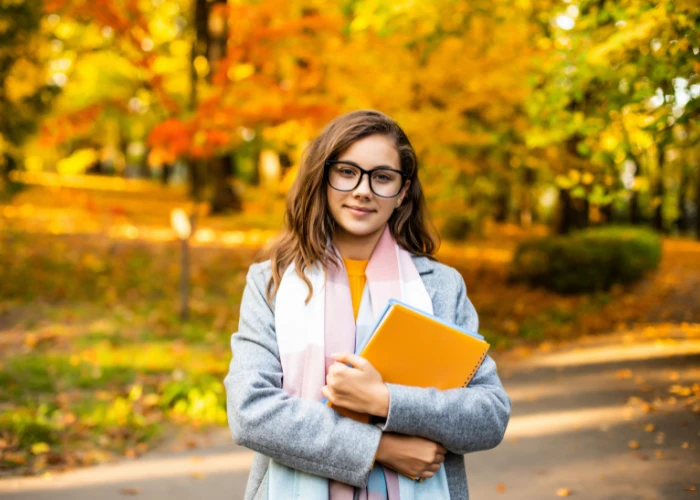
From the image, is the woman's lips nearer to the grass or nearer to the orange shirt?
the orange shirt

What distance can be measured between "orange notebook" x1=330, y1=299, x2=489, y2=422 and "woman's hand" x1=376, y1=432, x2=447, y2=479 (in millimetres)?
97

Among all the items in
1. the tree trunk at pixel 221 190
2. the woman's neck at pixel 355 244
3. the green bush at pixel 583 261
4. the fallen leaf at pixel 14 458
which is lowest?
the fallen leaf at pixel 14 458

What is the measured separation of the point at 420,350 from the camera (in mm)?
1863

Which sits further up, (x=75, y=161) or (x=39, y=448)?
(x=75, y=161)

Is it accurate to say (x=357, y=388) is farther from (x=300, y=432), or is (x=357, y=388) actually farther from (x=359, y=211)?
(x=359, y=211)

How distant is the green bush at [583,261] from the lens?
11859mm

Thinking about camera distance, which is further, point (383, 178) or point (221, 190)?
point (221, 190)

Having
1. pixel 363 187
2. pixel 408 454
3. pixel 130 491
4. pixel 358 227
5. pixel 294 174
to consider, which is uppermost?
pixel 294 174

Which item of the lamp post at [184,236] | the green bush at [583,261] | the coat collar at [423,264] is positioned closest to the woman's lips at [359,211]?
the coat collar at [423,264]

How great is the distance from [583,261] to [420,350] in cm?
1077

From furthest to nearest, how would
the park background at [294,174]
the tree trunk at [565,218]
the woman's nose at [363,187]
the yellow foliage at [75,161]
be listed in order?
the tree trunk at [565,218]
the yellow foliage at [75,161]
the park background at [294,174]
the woman's nose at [363,187]

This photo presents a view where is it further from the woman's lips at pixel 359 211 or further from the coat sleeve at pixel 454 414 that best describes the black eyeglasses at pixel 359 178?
the coat sleeve at pixel 454 414

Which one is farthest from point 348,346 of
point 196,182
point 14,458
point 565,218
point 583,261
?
point 565,218

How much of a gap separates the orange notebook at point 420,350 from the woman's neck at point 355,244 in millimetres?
374
